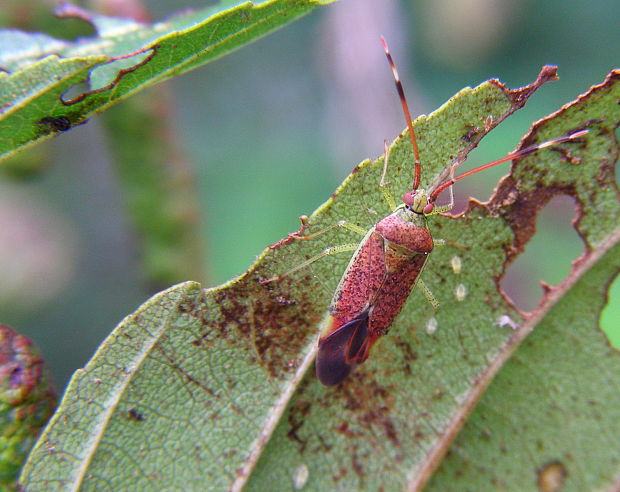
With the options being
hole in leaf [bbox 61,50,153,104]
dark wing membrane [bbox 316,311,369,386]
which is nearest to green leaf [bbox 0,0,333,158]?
hole in leaf [bbox 61,50,153,104]

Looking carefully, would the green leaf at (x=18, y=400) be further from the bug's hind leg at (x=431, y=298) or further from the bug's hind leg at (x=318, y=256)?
the bug's hind leg at (x=431, y=298)

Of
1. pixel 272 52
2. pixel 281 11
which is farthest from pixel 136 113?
pixel 272 52

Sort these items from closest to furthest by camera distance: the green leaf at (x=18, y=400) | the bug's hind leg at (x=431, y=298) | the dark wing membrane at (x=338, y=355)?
1. the green leaf at (x=18, y=400)
2. the dark wing membrane at (x=338, y=355)
3. the bug's hind leg at (x=431, y=298)

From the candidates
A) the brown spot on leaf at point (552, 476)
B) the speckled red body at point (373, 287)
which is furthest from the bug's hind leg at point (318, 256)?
the brown spot on leaf at point (552, 476)

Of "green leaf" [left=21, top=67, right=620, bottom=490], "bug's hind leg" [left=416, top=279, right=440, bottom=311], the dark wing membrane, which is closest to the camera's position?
"green leaf" [left=21, top=67, right=620, bottom=490]

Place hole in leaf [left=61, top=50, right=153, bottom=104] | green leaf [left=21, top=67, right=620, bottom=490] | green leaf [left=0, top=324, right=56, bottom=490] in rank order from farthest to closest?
green leaf [left=21, top=67, right=620, bottom=490] → hole in leaf [left=61, top=50, right=153, bottom=104] → green leaf [left=0, top=324, right=56, bottom=490]

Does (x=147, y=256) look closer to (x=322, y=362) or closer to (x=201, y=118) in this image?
(x=322, y=362)

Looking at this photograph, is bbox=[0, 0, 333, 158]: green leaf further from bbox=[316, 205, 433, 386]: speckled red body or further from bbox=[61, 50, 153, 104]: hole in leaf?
bbox=[316, 205, 433, 386]: speckled red body
